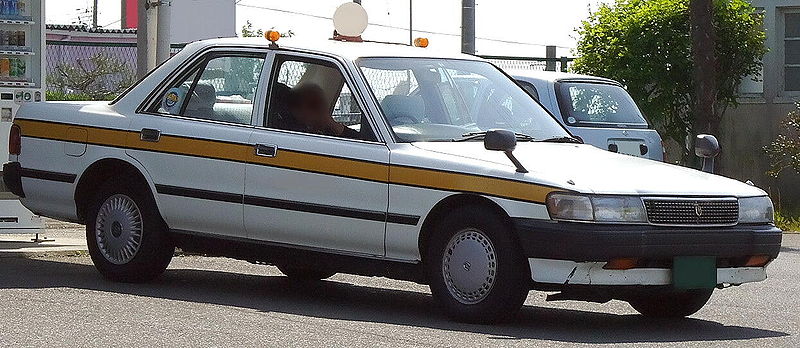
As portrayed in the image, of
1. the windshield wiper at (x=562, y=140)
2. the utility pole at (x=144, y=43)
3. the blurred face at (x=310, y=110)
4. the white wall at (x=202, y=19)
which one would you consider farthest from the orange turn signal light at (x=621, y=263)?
the white wall at (x=202, y=19)

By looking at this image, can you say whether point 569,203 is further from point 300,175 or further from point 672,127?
point 672,127

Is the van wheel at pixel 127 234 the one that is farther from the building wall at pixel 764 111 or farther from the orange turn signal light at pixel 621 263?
the building wall at pixel 764 111

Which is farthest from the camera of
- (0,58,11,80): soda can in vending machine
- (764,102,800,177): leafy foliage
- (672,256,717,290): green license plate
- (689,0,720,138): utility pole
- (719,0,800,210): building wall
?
(719,0,800,210): building wall

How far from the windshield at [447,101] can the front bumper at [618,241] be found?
3.86 feet

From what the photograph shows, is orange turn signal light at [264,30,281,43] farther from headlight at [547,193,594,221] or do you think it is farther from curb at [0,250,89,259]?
curb at [0,250,89,259]

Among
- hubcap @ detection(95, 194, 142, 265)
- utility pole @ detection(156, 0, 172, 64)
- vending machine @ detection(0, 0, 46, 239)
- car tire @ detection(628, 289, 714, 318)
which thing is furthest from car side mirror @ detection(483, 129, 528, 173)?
vending machine @ detection(0, 0, 46, 239)

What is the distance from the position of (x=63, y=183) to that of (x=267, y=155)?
6.01 feet

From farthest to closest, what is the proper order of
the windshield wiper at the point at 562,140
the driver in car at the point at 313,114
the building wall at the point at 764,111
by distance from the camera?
the building wall at the point at 764,111, the windshield wiper at the point at 562,140, the driver in car at the point at 313,114

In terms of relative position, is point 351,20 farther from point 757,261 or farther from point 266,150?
point 757,261

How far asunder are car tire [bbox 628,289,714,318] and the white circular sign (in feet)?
10.7

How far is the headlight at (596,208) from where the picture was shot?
8688mm

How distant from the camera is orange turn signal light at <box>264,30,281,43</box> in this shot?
34.3ft

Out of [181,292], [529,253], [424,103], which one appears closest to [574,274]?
[529,253]

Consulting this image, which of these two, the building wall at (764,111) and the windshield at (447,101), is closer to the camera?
the windshield at (447,101)
